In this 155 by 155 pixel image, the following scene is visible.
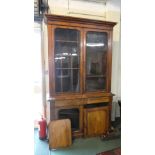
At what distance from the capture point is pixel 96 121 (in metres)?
3.03

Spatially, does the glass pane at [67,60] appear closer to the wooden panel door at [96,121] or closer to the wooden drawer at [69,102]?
the wooden drawer at [69,102]

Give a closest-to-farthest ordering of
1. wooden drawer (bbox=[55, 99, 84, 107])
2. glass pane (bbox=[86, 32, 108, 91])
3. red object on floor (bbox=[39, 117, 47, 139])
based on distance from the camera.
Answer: wooden drawer (bbox=[55, 99, 84, 107])
red object on floor (bbox=[39, 117, 47, 139])
glass pane (bbox=[86, 32, 108, 91])

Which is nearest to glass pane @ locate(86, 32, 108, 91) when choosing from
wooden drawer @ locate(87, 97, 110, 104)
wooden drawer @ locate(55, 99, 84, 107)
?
wooden drawer @ locate(87, 97, 110, 104)

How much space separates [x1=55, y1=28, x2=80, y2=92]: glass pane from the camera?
112 inches

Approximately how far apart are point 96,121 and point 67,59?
49.1 inches

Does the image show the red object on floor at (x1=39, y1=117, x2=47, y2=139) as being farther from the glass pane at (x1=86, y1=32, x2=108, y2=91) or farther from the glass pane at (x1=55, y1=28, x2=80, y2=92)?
the glass pane at (x1=86, y1=32, x2=108, y2=91)

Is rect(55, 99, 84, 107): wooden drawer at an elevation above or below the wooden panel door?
above

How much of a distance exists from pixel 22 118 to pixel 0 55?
28 centimetres

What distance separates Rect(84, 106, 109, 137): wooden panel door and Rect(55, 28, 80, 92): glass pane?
49cm

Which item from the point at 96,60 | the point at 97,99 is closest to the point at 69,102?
the point at 97,99

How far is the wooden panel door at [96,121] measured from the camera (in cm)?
298

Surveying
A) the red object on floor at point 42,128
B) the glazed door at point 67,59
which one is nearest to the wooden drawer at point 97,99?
the glazed door at point 67,59

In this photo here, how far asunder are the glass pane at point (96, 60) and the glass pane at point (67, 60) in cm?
22
